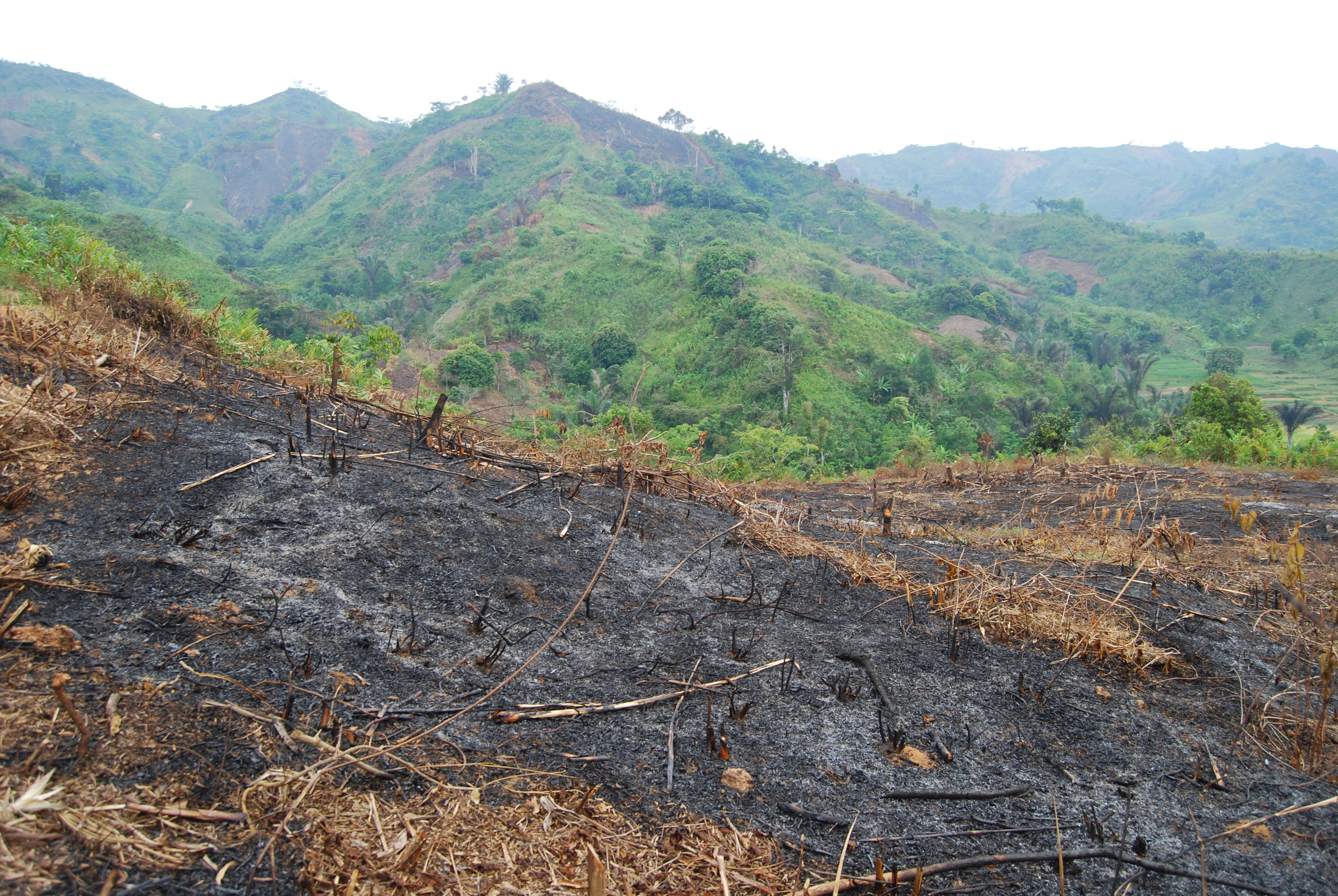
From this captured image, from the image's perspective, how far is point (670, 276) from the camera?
38094 mm

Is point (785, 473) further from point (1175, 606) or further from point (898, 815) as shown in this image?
point (898, 815)

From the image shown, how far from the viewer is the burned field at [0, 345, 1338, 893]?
1740 millimetres

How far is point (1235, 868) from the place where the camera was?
1.97m

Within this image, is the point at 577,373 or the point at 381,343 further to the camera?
the point at 577,373

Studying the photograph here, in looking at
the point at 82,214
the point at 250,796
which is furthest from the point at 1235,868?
the point at 82,214

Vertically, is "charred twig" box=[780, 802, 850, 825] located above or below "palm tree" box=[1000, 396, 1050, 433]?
above

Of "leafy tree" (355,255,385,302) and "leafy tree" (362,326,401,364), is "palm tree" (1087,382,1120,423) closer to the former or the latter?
"leafy tree" (362,326,401,364)

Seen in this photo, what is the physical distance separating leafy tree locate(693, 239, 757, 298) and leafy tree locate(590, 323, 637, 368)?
593 cm

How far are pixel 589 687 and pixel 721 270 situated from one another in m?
34.0

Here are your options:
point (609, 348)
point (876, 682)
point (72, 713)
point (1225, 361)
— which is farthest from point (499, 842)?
point (1225, 361)

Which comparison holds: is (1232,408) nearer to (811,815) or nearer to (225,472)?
(811,815)

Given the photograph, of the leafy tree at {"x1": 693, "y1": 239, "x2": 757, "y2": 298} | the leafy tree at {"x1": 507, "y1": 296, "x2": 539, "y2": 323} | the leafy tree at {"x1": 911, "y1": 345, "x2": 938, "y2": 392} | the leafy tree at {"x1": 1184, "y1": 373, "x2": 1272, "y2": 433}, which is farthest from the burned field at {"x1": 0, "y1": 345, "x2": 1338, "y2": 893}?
the leafy tree at {"x1": 507, "y1": 296, "x2": 539, "y2": 323}

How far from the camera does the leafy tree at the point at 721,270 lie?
3381 cm

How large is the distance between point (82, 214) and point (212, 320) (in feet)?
134
